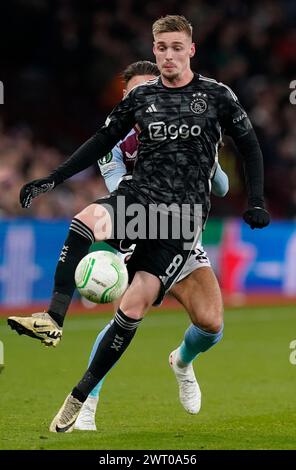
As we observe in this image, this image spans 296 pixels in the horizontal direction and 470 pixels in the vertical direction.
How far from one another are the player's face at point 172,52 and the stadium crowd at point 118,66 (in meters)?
9.58

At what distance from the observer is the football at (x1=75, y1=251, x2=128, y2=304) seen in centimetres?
642

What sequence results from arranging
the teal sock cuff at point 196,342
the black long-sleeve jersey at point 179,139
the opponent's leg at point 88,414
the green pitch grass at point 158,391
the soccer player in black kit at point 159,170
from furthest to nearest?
the teal sock cuff at point 196,342 < the opponent's leg at point 88,414 < the black long-sleeve jersey at point 179,139 < the green pitch grass at point 158,391 < the soccer player in black kit at point 159,170

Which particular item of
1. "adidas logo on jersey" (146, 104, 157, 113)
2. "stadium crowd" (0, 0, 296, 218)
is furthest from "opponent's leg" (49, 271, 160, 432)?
"stadium crowd" (0, 0, 296, 218)

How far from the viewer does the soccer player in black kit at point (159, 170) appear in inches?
261

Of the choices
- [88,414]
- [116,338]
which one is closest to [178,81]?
[116,338]

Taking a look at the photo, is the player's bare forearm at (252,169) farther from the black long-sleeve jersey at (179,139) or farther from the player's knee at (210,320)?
the player's knee at (210,320)

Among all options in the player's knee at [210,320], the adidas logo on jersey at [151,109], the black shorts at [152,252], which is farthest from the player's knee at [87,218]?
the player's knee at [210,320]

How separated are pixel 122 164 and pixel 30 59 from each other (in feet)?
37.6

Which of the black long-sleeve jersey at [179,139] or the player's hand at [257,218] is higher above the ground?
the black long-sleeve jersey at [179,139]

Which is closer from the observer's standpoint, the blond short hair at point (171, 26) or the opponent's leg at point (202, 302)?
the blond short hair at point (171, 26)

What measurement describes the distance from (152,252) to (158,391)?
2.67 metres

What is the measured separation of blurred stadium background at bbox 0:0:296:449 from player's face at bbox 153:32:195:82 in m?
2.25

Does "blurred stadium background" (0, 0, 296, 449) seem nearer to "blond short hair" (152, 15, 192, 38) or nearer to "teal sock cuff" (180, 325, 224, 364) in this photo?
"teal sock cuff" (180, 325, 224, 364)

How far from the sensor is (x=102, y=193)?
16.2 metres
